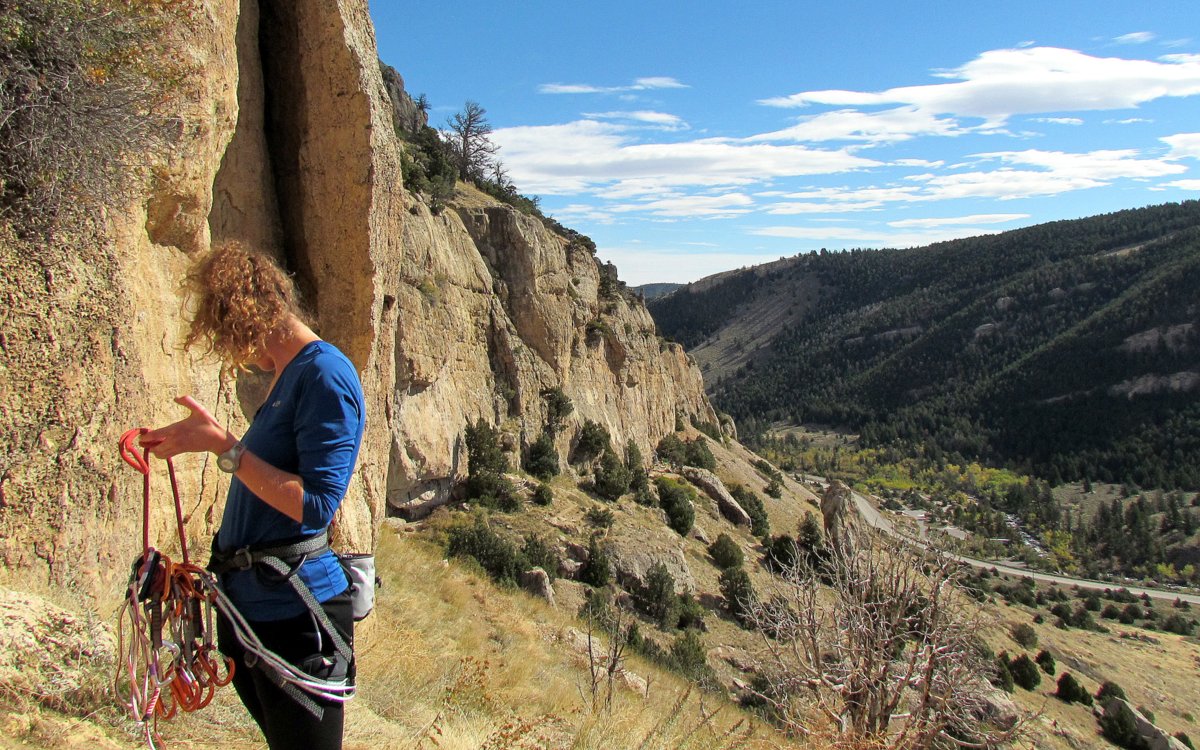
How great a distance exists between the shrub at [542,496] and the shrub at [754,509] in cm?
1124

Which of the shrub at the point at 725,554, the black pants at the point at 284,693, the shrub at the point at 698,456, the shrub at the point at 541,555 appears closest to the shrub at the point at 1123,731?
the shrub at the point at 725,554

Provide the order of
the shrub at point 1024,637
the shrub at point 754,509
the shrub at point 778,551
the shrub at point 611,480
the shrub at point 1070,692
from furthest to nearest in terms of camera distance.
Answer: the shrub at point 754,509, the shrub at point 1024,637, the shrub at point 778,551, the shrub at point 1070,692, the shrub at point 611,480

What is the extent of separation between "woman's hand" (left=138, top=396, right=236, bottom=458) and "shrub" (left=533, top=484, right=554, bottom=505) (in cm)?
1882

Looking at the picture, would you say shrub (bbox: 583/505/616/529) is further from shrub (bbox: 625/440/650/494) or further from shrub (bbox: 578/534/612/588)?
shrub (bbox: 625/440/650/494)

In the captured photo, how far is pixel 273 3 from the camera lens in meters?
6.46

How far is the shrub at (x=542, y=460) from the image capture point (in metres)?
22.6

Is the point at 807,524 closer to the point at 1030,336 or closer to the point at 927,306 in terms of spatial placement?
the point at 1030,336

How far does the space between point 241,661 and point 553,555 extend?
15.9 metres

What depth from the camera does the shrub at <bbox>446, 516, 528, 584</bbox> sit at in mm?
15211

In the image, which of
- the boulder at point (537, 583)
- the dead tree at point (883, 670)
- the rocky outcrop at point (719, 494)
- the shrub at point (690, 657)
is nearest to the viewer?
the dead tree at point (883, 670)

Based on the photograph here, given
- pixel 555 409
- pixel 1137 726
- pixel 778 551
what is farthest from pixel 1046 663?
pixel 555 409

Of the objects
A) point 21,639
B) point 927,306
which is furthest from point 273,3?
point 927,306

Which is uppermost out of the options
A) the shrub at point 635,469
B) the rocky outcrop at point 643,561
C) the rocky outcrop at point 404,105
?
the rocky outcrop at point 404,105

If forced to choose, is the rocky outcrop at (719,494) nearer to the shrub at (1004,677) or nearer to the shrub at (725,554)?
the shrub at (725,554)
